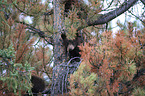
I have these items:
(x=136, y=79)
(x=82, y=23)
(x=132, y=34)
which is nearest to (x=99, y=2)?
(x=82, y=23)

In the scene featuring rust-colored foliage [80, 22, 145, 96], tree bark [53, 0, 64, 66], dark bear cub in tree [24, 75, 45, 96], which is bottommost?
dark bear cub in tree [24, 75, 45, 96]

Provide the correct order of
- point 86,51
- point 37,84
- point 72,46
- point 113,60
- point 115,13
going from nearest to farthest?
point 113,60, point 86,51, point 115,13, point 72,46, point 37,84

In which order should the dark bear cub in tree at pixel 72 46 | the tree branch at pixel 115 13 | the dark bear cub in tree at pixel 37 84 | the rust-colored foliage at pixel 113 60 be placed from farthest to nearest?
the dark bear cub in tree at pixel 37 84 → the dark bear cub in tree at pixel 72 46 → the tree branch at pixel 115 13 → the rust-colored foliage at pixel 113 60

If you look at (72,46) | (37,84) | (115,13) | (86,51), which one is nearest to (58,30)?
(72,46)

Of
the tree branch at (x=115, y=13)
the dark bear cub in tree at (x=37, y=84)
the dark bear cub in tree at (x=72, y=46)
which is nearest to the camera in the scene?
the tree branch at (x=115, y=13)

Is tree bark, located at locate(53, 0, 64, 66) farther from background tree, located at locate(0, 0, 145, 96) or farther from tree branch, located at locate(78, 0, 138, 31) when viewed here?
tree branch, located at locate(78, 0, 138, 31)

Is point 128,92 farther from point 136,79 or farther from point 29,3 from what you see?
point 29,3

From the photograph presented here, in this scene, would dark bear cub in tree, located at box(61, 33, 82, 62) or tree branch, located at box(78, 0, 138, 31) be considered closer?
tree branch, located at box(78, 0, 138, 31)

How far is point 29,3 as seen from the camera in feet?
10.2

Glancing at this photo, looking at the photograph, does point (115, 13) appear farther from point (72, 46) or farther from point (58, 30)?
point (58, 30)

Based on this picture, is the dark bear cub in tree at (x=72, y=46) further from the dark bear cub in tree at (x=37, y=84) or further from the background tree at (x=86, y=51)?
the dark bear cub in tree at (x=37, y=84)

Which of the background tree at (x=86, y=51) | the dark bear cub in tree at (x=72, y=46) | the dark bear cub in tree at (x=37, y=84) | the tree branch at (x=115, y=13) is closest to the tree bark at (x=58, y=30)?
the background tree at (x=86, y=51)

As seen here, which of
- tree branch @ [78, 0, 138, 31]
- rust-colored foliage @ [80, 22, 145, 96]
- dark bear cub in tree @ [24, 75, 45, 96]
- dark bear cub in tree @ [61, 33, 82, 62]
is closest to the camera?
rust-colored foliage @ [80, 22, 145, 96]

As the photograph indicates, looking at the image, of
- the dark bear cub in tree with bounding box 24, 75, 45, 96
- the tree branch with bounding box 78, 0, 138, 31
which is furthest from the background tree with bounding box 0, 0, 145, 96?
the dark bear cub in tree with bounding box 24, 75, 45, 96
